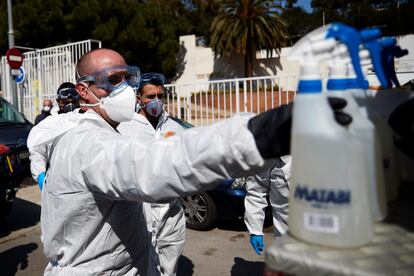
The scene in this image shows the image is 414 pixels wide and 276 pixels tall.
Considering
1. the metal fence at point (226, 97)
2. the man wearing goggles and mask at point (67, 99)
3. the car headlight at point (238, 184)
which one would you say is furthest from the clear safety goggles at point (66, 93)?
the metal fence at point (226, 97)

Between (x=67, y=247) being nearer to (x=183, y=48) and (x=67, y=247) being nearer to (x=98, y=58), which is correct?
(x=98, y=58)

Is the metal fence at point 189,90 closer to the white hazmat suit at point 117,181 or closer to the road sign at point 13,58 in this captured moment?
the road sign at point 13,58

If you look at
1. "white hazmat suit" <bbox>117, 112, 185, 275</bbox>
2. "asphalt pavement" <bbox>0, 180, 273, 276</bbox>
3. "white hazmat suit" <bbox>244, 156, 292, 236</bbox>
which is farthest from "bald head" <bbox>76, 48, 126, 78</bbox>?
"asphalt pavement" <bbox>0, 180, 273, 276</bbox>

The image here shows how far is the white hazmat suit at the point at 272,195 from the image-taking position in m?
3.10

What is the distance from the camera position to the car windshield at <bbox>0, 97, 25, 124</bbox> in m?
7.30

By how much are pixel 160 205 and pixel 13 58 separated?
29.0 ft

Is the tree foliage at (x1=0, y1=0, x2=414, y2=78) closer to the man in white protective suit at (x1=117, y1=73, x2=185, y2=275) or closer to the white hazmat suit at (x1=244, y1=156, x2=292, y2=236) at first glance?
the man in white protective suit at (x1=117, y1=73, x2=185, y2=275)

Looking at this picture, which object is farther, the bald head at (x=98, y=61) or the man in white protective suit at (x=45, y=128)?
the man in white protective suit at (x=45, y=128)

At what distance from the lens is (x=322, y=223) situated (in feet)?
3.10

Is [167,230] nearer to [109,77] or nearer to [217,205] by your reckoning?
[109,77]

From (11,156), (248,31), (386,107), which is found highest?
(248,31)

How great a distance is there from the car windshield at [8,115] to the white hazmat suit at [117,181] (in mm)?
5782

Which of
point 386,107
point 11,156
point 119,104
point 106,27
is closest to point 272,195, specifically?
point 119,104

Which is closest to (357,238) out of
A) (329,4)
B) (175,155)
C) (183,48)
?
(175,155)
